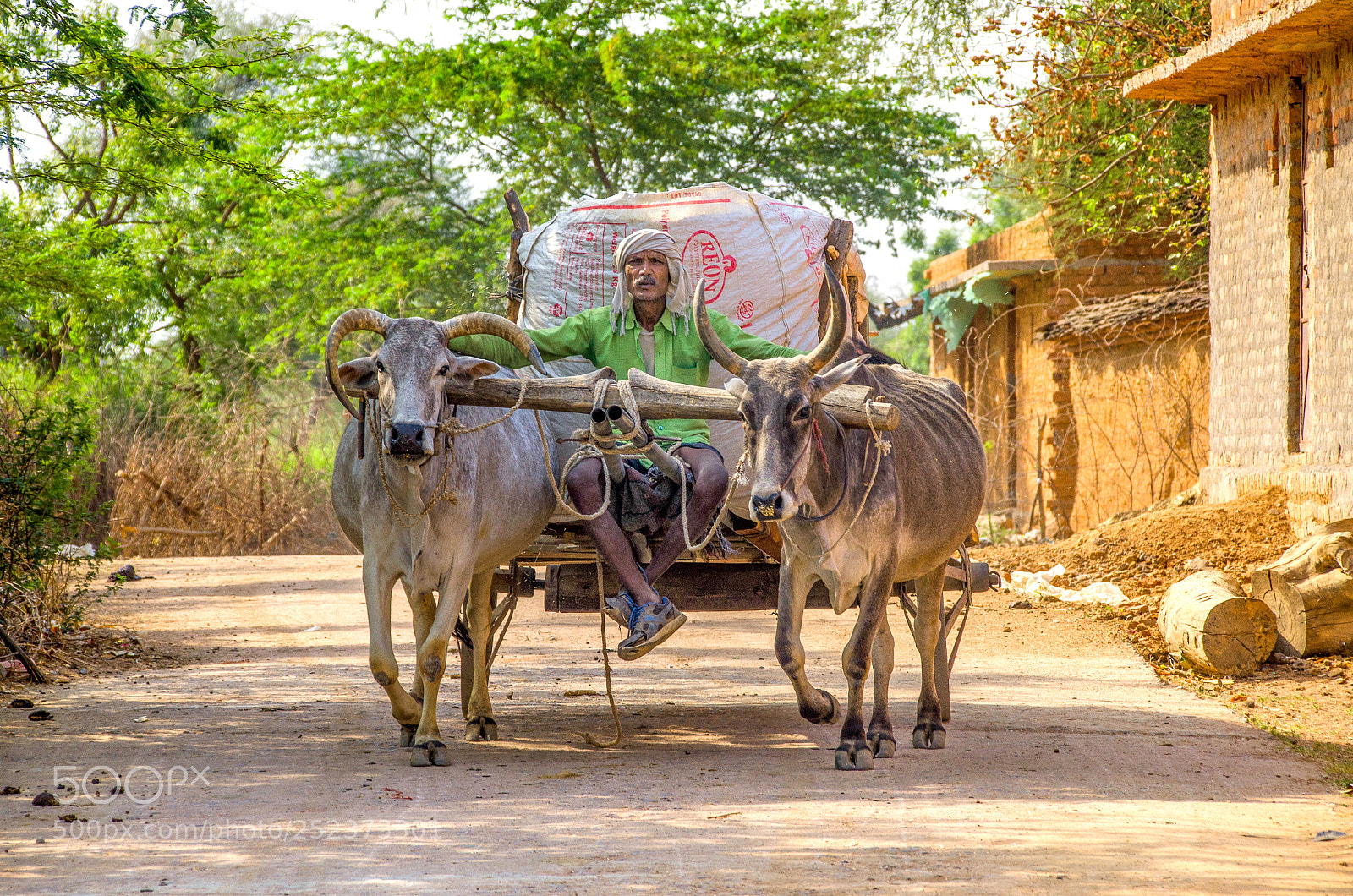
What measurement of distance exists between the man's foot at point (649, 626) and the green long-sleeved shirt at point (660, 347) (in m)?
0.97

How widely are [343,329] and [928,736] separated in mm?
2916

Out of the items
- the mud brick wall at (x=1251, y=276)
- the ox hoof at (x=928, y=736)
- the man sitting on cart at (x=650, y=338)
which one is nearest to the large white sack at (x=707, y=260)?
the man sitting on cart at (x=650, y=338)

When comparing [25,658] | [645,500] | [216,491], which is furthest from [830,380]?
[216,491]

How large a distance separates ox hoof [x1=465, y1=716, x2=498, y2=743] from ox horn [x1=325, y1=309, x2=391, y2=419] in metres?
1.54

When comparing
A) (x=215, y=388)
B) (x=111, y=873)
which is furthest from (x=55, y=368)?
(x=111, y=873)

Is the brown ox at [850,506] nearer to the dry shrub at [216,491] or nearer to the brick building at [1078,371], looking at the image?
the brick building at [1078,371]

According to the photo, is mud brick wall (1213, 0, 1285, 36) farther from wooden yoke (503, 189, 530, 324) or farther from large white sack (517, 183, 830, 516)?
wooden yoke (503, 189, 530, 324)

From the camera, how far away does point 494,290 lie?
56.2 ft

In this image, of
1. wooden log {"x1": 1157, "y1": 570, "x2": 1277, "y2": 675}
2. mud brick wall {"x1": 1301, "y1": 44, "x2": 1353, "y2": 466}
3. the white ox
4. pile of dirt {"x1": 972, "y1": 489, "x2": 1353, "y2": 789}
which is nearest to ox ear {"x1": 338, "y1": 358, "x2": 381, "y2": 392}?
the white ox

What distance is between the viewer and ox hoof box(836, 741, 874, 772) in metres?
4.84

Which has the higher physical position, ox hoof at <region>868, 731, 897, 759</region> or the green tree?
the green tree

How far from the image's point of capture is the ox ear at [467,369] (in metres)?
4.83

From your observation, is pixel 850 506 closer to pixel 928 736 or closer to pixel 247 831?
pixel 928 736

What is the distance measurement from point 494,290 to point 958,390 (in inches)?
452
